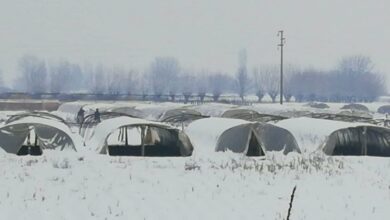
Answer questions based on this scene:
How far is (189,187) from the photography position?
14281 mm

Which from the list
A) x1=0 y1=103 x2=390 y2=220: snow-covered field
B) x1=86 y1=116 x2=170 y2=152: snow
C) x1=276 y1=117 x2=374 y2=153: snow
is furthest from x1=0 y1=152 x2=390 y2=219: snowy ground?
x1=276 y1=117 x2=374 y2=153: snow

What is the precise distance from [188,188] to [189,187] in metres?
0.13

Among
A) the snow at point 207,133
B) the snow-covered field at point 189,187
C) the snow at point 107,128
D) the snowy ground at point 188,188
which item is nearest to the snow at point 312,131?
the snow-covered field at point 189,187

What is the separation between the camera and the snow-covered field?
11.8 m

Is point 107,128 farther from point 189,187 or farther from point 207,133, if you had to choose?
point 189,187

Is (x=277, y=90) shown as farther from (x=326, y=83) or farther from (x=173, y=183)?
(x=173, y=183)

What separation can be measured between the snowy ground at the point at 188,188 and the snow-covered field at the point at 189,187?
2 centimetres

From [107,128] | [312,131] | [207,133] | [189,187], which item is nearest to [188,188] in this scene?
[189,187]

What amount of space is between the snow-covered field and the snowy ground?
2cm

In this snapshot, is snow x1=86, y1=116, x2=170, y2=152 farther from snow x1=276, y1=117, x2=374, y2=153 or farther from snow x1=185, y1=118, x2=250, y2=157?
snow x1=276, y1=117, x2=374, y2=153

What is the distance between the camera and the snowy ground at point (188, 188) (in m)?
11.8

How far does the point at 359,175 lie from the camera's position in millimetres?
16953

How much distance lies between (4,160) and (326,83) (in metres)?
132

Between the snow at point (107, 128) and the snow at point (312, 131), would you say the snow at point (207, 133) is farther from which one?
the snow at point (312, 131)
